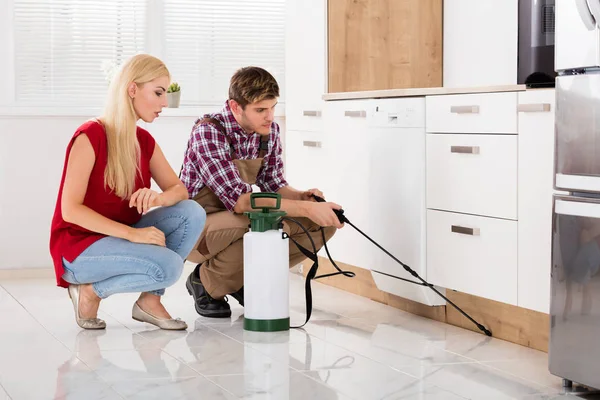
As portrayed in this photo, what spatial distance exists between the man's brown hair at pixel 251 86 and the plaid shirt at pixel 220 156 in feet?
0.29

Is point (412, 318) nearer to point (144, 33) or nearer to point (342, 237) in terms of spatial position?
point (342, 237)

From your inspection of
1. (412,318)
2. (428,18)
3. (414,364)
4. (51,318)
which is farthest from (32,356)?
(428,18)

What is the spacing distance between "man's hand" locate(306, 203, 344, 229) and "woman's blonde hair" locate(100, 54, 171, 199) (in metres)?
0.62

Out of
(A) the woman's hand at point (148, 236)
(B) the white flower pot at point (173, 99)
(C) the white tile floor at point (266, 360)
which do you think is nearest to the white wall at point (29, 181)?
(B) the white flower pot at point (173, 99)

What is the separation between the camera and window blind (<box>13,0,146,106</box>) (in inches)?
193

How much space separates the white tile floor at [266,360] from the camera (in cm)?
258

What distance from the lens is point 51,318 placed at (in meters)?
3.67

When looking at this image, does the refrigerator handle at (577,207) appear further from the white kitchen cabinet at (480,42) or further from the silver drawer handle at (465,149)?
the white kitchen cabinet at (480,42)

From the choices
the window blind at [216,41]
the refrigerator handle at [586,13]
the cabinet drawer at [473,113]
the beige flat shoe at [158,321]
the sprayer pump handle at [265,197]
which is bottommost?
the beige flat shoe at [158,321]

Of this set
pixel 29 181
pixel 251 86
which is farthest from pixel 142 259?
pixel 29 181

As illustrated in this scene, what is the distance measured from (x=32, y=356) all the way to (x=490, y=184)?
1525mm

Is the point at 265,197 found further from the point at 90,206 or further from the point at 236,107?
the point at 90,206

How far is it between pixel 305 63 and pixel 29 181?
1.47 metres

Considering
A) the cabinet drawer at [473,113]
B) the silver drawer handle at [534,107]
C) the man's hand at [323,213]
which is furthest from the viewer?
the man's hand at [323,213]
